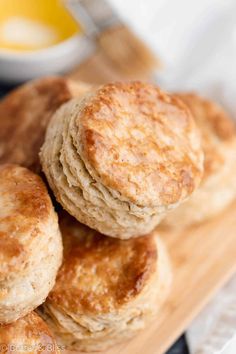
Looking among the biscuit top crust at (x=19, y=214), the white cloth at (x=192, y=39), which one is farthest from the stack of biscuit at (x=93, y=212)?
the white cloth at (x=192, y=39)

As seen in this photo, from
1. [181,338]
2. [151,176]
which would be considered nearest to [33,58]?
[151,176]

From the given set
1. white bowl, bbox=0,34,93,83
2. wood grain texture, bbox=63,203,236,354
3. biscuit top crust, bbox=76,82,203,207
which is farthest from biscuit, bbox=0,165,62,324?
white bowl, bbox=0,34,93,83

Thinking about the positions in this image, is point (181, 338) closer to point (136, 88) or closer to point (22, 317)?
point (22, 317)

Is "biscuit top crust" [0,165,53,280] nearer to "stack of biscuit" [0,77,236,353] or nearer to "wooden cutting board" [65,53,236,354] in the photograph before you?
"stack of biscuit" [0,77,236,353]

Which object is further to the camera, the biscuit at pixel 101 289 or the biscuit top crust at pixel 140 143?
the biscuit at pixel 101 289

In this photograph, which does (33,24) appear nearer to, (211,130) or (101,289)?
(211,130)

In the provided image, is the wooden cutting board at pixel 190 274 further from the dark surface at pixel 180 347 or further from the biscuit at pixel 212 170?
the dark surface at pixel 180 347
